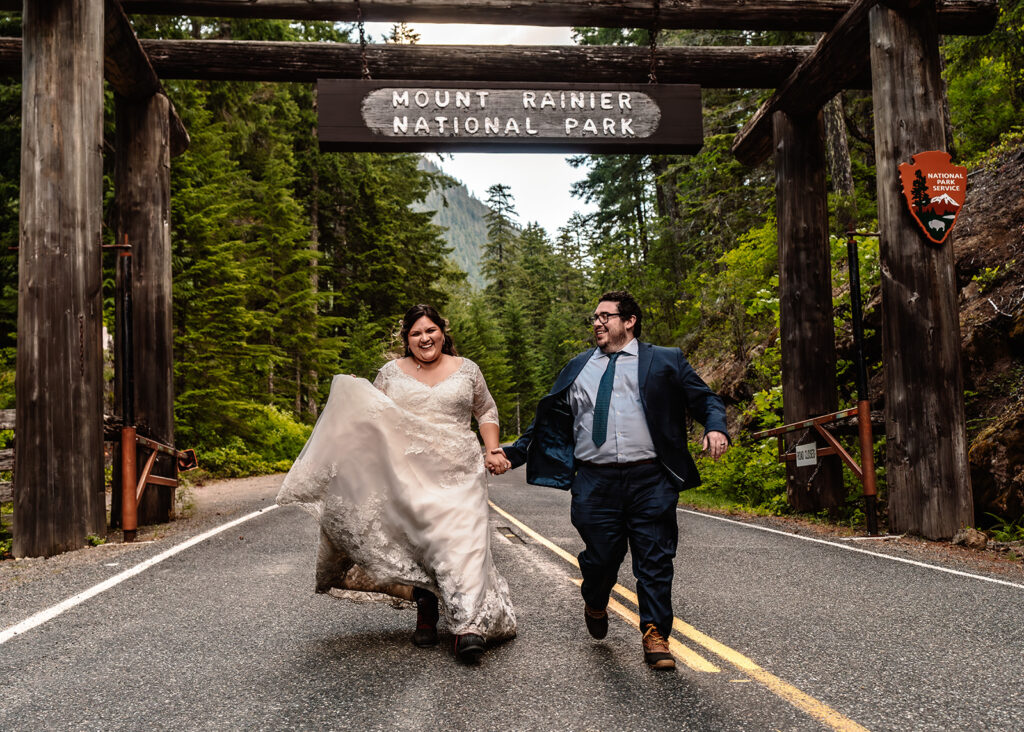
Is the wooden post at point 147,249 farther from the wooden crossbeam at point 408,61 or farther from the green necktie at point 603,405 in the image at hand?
the green necktie at point 603,405

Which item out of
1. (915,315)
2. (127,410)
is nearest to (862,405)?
(915,315)

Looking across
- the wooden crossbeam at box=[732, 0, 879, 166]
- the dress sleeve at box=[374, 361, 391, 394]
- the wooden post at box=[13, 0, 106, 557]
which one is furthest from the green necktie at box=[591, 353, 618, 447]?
the wooden crossbeam at box=[732, 0, 879, 166]

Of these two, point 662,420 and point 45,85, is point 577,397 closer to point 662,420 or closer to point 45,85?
point 662,420

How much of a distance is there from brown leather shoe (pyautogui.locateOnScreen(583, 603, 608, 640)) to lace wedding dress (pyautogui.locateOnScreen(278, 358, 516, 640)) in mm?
444

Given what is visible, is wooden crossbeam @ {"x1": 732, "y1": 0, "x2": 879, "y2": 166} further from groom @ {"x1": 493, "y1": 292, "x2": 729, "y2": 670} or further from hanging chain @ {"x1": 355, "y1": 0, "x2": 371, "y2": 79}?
groom @ {"x1": 493, "y1": 292, "x2": 729, "y2": 670}

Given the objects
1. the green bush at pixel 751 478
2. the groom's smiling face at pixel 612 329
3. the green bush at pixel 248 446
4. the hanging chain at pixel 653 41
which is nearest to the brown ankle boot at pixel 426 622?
the groom's smiling face at pixel 612 329

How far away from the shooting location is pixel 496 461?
4.93 meters

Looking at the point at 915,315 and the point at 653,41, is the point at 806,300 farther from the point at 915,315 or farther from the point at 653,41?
the point at 653,41

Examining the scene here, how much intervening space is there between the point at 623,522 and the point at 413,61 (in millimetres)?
8294

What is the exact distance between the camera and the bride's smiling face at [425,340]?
5.05m

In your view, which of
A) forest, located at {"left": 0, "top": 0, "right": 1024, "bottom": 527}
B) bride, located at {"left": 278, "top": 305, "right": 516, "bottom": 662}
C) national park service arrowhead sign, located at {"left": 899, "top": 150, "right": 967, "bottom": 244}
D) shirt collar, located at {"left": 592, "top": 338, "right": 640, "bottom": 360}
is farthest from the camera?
forest, located at {"left": 0, "top": 0, "right": 1024, "bottom": 527}

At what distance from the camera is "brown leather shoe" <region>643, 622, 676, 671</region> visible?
4.12m

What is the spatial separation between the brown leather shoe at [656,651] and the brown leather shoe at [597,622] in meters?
0.40

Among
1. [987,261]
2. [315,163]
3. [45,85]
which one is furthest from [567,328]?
[45,85]
